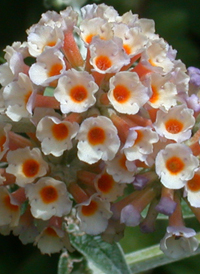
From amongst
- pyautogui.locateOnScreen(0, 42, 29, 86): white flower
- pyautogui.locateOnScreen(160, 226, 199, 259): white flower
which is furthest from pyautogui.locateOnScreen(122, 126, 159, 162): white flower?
pyautogui.locateOnScreen(0, 42, 29, 86): white flower

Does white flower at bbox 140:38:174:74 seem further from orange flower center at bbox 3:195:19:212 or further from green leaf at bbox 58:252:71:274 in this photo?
green leaf at bbox 58:252:71:274

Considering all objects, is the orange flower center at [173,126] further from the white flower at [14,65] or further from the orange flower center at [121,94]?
the white flower at [14,65]

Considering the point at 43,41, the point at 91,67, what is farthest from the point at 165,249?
the point at 43,41

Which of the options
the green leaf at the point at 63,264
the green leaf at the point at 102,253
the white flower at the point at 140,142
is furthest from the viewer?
the green leaf at the point at 63,264

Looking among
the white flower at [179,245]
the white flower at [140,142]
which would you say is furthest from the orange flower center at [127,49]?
the white flower at [179,245]

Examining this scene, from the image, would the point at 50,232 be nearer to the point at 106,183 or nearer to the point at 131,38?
the point at 106,183

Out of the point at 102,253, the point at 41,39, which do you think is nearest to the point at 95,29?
the point at 41,39
